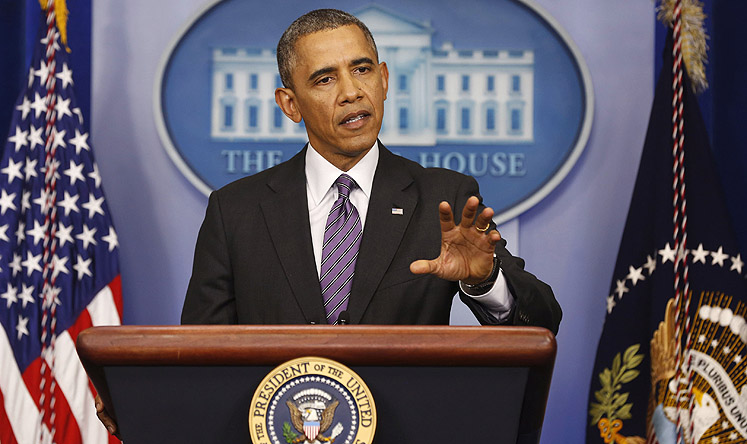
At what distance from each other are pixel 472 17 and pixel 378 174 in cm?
157

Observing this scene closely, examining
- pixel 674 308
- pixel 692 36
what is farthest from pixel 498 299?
pixel 692 36

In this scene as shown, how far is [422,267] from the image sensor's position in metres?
1.13

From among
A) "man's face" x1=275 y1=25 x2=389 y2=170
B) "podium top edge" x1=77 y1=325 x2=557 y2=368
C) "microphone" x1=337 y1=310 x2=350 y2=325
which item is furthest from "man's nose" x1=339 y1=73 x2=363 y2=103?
"podium top edge" x1=77 y1=325 x2=557 y2=368

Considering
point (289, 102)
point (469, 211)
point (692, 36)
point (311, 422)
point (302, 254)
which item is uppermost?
point (692, 36)

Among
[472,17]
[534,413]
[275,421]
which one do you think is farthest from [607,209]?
[275,421]

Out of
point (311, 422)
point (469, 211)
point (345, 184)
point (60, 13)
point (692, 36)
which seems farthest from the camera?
point (60, 13)

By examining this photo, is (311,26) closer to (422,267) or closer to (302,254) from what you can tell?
(302,254)

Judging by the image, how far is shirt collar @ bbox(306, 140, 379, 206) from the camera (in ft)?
5.53

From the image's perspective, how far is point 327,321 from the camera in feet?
4.90

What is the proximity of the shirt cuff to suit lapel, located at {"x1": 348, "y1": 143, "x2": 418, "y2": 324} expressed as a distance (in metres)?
0.24

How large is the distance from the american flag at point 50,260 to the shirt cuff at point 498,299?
1.75 meters

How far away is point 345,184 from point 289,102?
294 millimetres

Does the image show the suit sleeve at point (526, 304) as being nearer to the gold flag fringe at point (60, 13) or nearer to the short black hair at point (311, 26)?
the short black hair at point (311, 26)

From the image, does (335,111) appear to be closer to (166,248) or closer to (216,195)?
(216,195)
